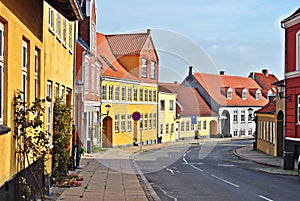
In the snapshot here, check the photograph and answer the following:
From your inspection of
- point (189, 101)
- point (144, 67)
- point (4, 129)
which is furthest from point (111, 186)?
point (189, 101)

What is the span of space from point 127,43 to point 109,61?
5563 millimetres

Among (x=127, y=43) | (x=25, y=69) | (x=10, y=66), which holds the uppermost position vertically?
(x=127, y=43)

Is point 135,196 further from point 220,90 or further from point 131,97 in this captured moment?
point 220,90

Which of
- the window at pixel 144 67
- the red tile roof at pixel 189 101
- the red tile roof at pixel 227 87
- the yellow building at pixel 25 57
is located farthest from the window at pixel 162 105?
the yellow building at pixel 25 57

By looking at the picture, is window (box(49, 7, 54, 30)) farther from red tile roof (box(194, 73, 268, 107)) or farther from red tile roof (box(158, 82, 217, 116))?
red tile roof (box(194, 73, 268, 107))

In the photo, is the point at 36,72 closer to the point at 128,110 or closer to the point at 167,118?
the point at 128,110

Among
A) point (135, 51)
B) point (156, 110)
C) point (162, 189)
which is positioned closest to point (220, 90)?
point (156, 110)

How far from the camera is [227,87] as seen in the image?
249 ft

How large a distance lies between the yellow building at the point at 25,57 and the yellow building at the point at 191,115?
149 feet

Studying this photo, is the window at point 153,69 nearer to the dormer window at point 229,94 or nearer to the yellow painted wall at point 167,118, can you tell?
the yellow painted wall at point 167,118

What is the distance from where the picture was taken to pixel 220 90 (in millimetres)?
75500

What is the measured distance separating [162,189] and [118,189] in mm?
1689

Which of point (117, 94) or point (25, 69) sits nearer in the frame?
point (25, 69)

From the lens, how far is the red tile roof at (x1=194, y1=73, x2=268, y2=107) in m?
73.9
